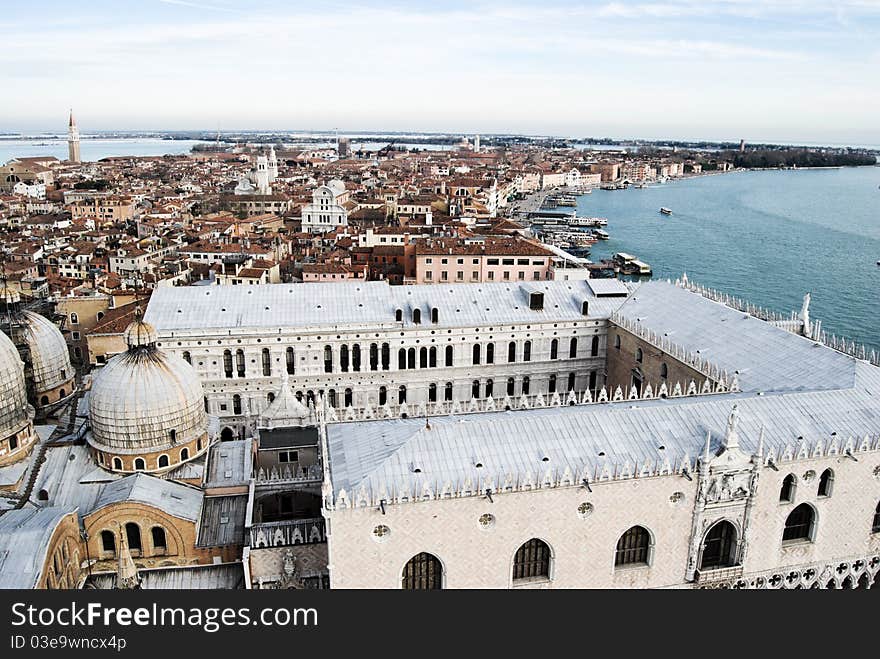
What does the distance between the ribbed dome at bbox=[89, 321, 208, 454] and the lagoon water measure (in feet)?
155

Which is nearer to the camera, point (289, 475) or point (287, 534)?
point (287, 534)

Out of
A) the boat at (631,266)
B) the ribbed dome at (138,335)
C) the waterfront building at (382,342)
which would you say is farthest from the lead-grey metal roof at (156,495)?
the boat at (631,266)

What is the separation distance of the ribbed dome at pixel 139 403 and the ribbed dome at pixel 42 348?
5.08m

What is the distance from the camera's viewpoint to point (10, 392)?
22.5 m

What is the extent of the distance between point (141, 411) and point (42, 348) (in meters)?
6.91

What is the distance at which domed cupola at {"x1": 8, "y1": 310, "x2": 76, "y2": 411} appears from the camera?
84.9ft

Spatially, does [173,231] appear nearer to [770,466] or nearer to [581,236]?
[581,236]

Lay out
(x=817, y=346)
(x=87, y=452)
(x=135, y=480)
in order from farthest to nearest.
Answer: (x=817, y=346) < (x=87, y=452) < (x=135, y=480)

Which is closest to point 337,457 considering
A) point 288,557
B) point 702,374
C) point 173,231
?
point 288,557

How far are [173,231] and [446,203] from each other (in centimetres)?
3480

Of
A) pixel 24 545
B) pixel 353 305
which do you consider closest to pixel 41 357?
pixel 24 545

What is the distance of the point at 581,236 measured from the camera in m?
97.1

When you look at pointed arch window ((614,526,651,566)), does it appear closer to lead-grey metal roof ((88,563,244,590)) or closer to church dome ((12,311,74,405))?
lead-grey metal roof ((88,563,244,590))

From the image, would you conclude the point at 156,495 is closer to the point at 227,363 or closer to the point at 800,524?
the point at 227,363
